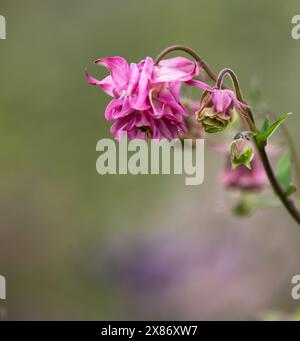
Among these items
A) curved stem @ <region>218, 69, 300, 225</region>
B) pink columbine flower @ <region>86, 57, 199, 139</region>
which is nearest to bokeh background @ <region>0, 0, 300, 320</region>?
curved stem @ <region>218, 69, 300, 225</region>

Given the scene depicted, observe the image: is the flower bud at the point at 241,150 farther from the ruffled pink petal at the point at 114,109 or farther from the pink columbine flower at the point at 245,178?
the pink columbine flower at the point at 245,178

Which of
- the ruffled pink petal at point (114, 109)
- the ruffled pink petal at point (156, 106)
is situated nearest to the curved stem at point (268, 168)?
the ruffled pink petal at point (156, 106)

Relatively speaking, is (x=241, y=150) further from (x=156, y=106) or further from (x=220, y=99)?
(x=156, y=106)

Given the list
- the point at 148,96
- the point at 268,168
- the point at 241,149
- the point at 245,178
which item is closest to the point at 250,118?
the point at 241,149

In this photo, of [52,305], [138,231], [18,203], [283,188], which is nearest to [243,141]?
[283,188]

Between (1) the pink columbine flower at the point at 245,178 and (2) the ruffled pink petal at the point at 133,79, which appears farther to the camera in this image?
(1) the pink columbine flower at the point at 245,178

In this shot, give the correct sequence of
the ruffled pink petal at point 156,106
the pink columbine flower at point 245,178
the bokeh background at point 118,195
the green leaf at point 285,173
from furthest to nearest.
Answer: the bokeh background at point 118,195
the pink columbine flower at point 245,178
the green leaf at point 285,173
the ruffled pink petal at point 156,106

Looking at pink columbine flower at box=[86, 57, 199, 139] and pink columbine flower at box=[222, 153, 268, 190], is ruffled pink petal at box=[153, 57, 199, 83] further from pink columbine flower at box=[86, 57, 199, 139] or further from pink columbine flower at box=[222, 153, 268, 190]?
pink columbine flower at box=[222, 153, 268, 190]
